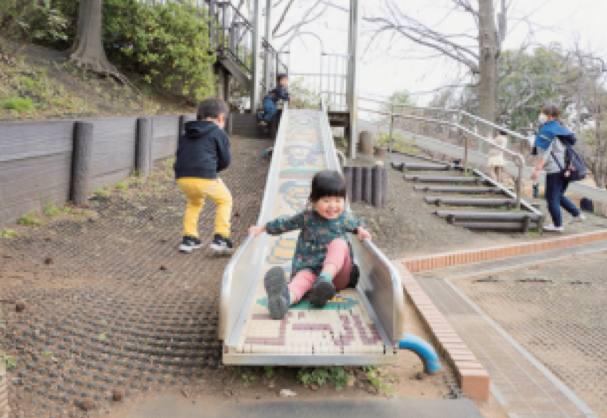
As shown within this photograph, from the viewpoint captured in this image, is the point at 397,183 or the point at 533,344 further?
the point at 397,183

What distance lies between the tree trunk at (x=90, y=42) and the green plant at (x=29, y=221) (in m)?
6.50

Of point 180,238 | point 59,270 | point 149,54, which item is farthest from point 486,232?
point 149,54

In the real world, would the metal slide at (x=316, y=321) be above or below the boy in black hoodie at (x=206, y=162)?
below

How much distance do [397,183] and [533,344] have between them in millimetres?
6348

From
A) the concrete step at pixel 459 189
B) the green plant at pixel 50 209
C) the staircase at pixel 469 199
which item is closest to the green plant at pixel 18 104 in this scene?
the green plant at pixel 50 209

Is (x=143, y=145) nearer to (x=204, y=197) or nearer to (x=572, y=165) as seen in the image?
(x=204, y=197)

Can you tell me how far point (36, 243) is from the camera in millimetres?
4492

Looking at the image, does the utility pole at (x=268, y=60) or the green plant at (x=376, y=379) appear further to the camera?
the utility pole at (x=268, y=60)

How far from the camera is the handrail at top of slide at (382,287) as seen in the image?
2.61 metres

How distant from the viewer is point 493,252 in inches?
271

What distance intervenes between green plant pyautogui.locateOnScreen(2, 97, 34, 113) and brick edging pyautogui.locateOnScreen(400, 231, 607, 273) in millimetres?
5511

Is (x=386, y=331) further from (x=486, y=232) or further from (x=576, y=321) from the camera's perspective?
(x=486, y=232)

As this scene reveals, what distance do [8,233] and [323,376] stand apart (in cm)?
345

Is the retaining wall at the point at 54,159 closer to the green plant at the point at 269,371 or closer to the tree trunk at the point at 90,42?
the green plant at the point at 269,371
